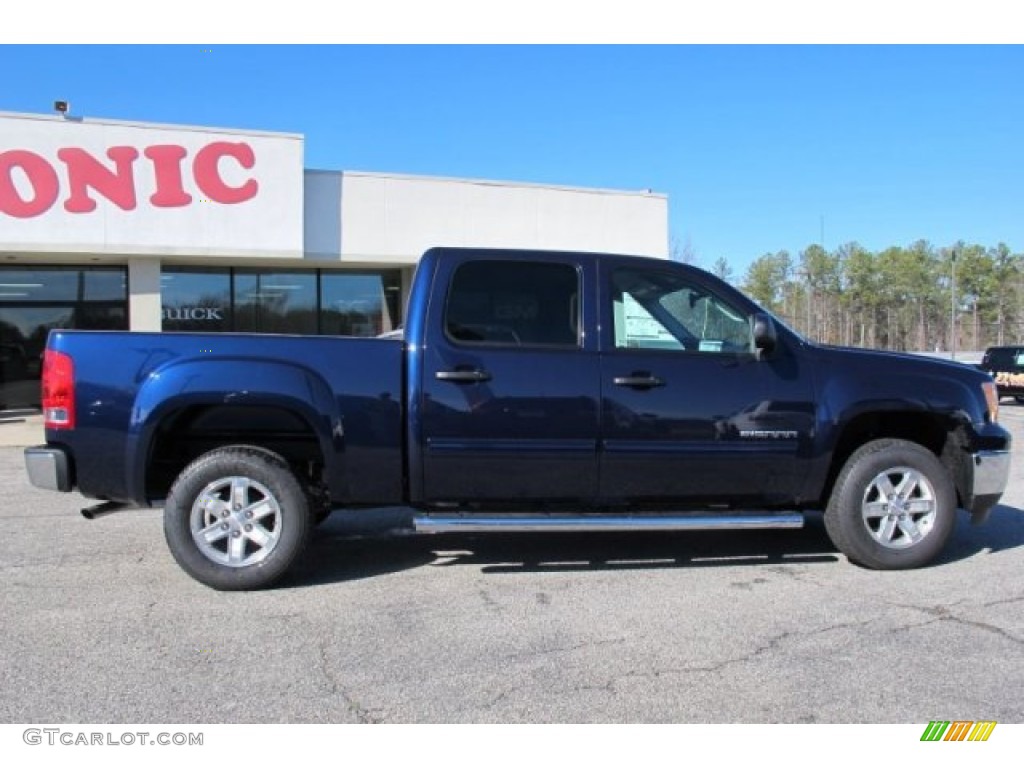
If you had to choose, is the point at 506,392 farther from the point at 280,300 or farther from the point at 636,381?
the point at 280,300

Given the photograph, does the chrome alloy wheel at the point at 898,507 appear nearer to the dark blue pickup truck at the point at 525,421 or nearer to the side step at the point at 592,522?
the dark blue pickup truck at the point at 525,421

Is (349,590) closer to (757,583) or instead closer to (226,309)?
(757,583)

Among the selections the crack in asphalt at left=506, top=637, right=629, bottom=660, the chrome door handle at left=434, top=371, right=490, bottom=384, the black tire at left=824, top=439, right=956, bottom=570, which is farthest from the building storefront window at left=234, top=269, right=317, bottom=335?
the crack in asphalt at left=506, top=637, right=629, bottom=660

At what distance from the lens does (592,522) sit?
4.93m

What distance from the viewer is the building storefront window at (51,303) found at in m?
16.4

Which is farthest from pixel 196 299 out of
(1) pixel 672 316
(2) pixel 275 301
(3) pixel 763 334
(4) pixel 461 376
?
(3) pixel 763 334

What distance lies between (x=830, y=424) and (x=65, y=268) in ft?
50.8

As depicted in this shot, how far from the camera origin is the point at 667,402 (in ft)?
16.4

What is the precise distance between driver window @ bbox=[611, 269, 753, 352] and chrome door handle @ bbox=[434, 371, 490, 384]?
90 centimetres

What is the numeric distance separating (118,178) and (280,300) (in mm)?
3744

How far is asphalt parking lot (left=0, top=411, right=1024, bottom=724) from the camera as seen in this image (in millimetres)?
3357

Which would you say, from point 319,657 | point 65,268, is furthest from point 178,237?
point 319,657
